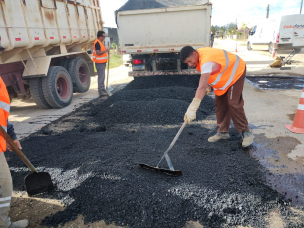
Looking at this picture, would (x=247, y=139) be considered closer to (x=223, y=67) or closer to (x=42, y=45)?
(x=223, y=67)

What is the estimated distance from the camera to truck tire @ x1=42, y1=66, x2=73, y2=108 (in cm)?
541

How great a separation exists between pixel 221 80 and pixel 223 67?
7.3 inches

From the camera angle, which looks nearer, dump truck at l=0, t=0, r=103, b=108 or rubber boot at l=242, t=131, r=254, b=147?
rubber boot at l=242, t=131, r=254, b=147

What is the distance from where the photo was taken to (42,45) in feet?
16.5

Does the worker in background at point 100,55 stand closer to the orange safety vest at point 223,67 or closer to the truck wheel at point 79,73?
the truck wheel at point 79,73

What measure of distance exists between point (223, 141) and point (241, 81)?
39.4 inches

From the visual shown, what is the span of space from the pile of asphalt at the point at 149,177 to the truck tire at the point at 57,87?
1370 millimetres

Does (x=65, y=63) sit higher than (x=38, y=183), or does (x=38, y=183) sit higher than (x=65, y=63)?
(x=65, y=63)

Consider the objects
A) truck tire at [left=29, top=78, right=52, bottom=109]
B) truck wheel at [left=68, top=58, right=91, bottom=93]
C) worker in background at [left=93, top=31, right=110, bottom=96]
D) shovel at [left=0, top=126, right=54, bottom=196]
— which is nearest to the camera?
shovel at [left=0, top=126, right=54, bottom=196]

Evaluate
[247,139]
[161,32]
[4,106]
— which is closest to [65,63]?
[161,32]

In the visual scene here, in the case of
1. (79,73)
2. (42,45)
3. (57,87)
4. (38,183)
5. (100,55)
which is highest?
(42,45)

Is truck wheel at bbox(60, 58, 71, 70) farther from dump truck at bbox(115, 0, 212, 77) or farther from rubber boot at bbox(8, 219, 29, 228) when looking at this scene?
rubber boot at bbox(8, 219, 29, 228)

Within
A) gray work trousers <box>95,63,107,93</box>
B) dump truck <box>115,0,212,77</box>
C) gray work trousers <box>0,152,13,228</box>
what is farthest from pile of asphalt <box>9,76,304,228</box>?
dump truck <box>115,0,212,77</box>

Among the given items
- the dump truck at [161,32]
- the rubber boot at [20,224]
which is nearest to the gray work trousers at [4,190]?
the rubber boot at [20,224]
